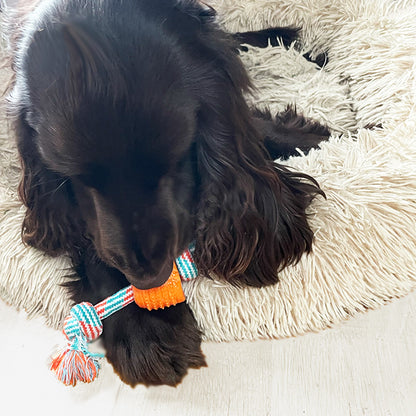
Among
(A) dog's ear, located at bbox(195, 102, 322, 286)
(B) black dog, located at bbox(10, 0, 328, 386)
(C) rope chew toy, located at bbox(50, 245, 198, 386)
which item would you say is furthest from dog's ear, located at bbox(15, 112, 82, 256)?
(A) dog's ear, located at bbox(195, 102, 322, 286)

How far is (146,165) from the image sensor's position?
0.82 metres

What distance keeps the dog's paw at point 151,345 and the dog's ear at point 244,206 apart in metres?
0.15

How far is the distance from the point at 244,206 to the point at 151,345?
0.36 metres

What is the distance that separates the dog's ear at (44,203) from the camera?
1025 mm

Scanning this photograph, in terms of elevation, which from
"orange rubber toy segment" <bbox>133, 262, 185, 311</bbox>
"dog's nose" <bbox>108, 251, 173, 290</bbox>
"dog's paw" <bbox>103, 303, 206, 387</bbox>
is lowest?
"dog's paw" <bbox>103, 303, 206, 387</bbox>

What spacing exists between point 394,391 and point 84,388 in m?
0.66

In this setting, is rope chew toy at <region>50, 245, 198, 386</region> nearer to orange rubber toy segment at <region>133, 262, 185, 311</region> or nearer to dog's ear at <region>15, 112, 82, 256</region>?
orange rubber toy segment at <region>133, 262, 185, 311</region>

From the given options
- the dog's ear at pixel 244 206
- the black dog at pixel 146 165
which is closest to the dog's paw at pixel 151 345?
the black dog at pixel 146 165

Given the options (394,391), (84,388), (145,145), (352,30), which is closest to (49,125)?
(145,145)

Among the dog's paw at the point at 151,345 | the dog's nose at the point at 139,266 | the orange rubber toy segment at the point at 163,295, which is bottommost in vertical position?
the dog's paw at the point at 151,345

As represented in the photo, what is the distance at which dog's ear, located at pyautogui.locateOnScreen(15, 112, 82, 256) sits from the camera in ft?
3.36

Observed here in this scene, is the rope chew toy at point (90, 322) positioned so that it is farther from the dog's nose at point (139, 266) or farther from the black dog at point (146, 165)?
the dog's nose at point (139, 266)

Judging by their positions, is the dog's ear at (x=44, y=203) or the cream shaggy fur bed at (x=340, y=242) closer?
the dog's ear at (x=44, y=203)

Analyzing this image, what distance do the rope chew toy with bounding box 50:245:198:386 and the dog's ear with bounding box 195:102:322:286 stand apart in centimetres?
10
